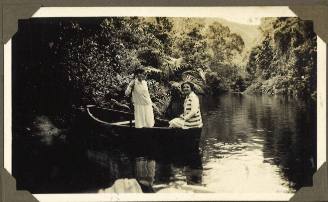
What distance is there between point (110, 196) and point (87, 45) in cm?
75

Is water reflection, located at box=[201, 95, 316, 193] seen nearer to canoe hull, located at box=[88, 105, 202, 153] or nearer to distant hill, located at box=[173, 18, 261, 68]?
canoe hull, located at box=[88, 105, 202, 153]

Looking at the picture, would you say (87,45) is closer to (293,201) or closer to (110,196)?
(110,196)

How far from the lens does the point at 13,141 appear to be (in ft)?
7.20

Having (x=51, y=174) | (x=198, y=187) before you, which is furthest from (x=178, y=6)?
(x=51, y=174)

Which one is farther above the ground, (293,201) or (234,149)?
(234,149)

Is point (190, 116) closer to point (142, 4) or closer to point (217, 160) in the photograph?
point (217, 160)

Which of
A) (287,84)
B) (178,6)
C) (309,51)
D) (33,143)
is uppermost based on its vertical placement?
(178,6)

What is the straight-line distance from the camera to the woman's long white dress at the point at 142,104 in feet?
7.30

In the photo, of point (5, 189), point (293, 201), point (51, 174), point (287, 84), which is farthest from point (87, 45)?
point (293, 201)

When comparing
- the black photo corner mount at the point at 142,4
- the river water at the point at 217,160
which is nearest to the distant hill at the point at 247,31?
the black photo corner mount at the point at 142,4

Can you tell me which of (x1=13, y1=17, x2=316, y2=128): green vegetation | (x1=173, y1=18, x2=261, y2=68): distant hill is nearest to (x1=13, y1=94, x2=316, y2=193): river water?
(x1=13, y1=17, x2=316, y2=128): green vegetation

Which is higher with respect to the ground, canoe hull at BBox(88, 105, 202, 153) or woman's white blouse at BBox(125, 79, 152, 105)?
woman's white blouse at BBox(125, 79, 152, 105)

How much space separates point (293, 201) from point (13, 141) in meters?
1.40

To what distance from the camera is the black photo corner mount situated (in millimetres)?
2186
